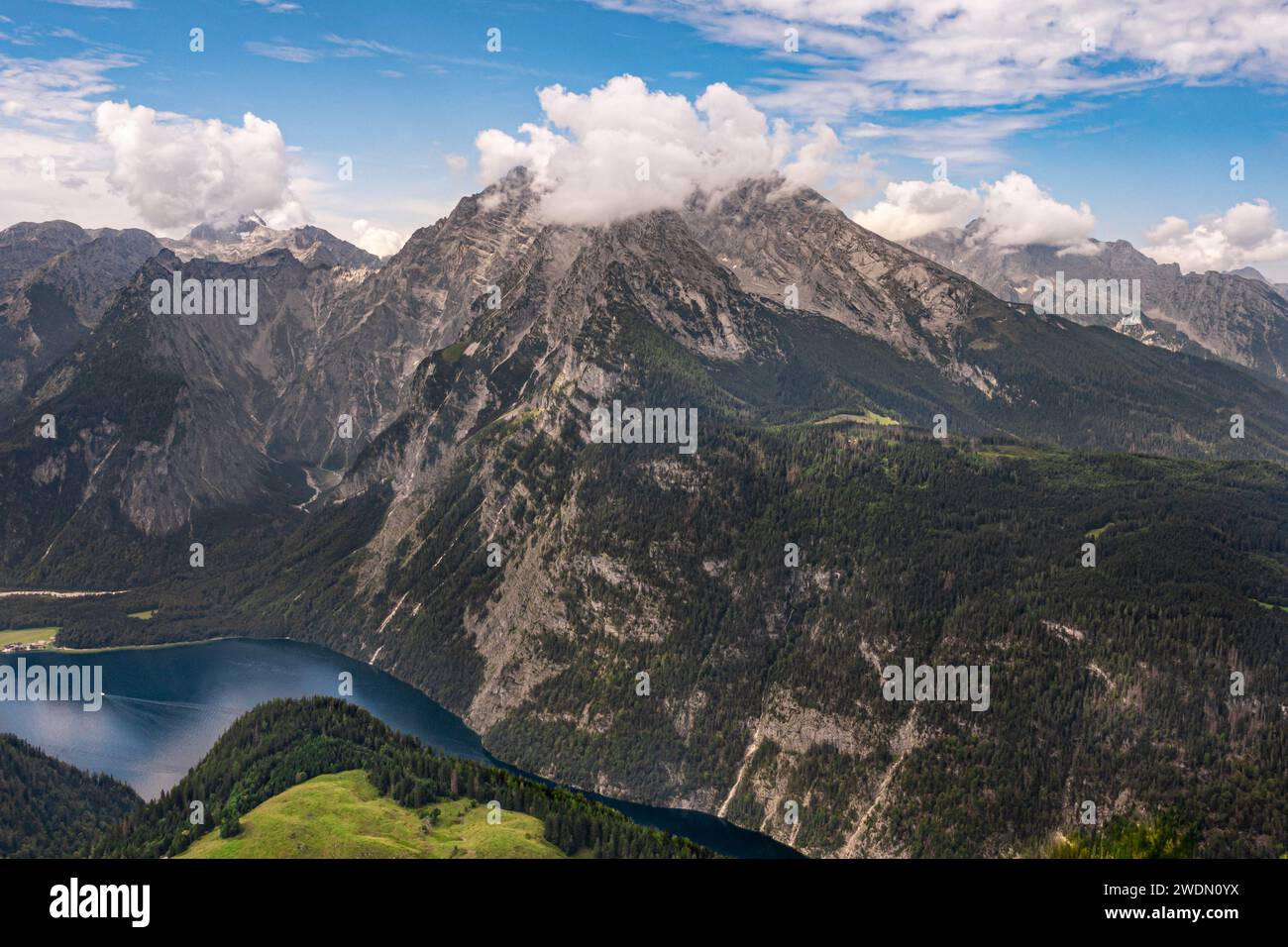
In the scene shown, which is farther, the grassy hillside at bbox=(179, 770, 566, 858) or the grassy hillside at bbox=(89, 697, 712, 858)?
the grassy hillside at bbox=(89, 697, 712, 858)

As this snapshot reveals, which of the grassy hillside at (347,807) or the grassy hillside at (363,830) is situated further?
the grassy hillside at (347,807)

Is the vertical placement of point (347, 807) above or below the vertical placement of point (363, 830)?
above

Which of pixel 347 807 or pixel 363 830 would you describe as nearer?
pixel 363 830
